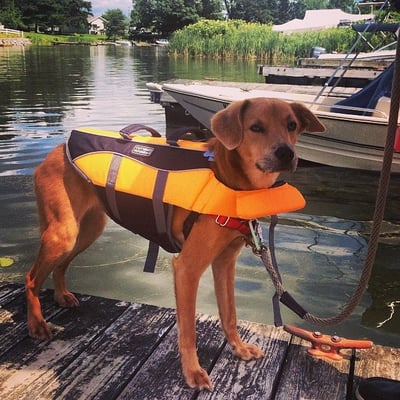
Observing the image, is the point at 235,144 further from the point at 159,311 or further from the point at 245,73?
the point at 245,73

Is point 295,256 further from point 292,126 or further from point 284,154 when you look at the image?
point 284,154

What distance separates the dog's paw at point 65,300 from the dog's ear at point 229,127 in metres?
1.58

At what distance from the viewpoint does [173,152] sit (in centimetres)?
274

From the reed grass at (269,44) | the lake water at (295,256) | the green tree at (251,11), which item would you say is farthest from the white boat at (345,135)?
the green tree at (251,11)

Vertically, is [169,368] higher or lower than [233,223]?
lower

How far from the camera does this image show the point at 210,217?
95.9 inches

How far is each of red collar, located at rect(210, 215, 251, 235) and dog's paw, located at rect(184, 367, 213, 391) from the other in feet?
2.43

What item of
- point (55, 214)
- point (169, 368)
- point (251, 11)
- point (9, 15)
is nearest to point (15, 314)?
point (55, 214)

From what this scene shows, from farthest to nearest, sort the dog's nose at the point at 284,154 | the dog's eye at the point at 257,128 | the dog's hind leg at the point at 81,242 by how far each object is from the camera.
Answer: the dog's hind leg at the point at 81,242
the dog's eye at the point at 257,128
the dog's nose at the point at 284,154

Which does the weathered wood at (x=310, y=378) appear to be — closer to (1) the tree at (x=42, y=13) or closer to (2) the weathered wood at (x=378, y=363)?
(2) the weathered wood at (x=378, y=363)

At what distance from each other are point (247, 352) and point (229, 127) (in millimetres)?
1237

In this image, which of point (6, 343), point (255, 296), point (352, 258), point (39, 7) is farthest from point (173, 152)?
point (39, 7)

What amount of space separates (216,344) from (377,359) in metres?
0.89

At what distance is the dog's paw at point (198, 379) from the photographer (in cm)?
242
